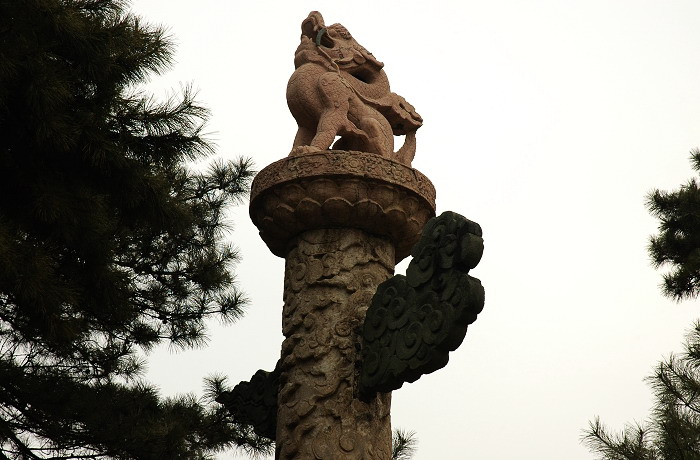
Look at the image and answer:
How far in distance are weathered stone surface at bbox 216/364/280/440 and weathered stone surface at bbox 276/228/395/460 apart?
41 cm

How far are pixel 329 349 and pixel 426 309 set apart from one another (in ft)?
1.90

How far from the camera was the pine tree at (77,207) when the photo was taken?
3975 millimetres

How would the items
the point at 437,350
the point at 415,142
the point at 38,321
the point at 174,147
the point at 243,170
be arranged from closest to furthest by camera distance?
1. the point at 437,350
2. the point at 38,321
3. the point at 174,147
4. the point at 415,142
5. the point at 243,170

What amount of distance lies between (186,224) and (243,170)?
223 centimetres

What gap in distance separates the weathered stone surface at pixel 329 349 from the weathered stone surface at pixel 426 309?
0.12 m

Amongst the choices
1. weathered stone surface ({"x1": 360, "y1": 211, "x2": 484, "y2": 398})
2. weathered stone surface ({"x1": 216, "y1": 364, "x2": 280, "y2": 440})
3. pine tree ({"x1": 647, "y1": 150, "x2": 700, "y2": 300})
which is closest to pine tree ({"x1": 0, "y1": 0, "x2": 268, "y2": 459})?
weathered stone surface ({"x1": 216, "y1": 364, "x2": 280, "y2": 440})

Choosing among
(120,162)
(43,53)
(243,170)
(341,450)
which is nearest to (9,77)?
(43,53)

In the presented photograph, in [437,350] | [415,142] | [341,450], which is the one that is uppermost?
[415,142]

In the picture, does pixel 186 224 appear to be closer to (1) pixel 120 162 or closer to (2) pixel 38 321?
(1) pixel 120 162

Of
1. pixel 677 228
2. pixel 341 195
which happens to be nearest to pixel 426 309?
pixel 341 195

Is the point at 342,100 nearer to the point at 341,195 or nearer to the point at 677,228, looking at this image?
the point at 341,195

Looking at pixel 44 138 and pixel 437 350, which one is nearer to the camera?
pixel 437 350

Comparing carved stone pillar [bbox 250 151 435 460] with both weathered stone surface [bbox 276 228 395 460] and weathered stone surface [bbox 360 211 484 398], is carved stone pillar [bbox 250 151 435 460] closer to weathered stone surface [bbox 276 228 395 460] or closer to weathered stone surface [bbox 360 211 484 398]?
weathered stone surface [bbox 276 228 395 460]

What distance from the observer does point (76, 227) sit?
4215 mm
